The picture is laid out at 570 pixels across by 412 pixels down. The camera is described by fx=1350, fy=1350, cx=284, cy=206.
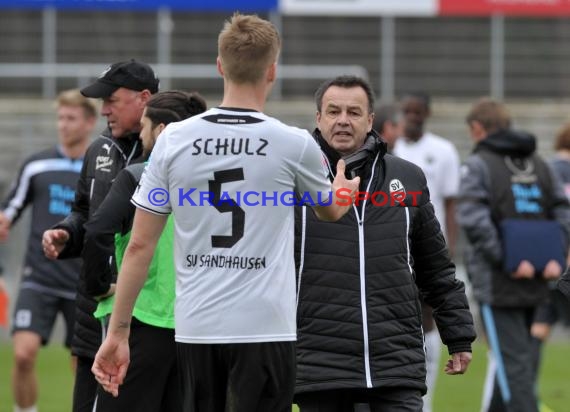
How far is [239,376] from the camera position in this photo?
464cm

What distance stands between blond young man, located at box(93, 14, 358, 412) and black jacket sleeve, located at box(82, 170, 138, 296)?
0.82m

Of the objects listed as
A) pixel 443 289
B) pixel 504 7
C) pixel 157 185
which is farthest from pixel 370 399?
pixel 504 7

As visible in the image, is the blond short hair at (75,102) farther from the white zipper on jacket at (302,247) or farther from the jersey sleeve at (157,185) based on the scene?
the jersey sleeve at (157,185)

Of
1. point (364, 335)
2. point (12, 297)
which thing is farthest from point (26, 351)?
point (12, 297)

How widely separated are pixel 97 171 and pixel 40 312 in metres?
3.48

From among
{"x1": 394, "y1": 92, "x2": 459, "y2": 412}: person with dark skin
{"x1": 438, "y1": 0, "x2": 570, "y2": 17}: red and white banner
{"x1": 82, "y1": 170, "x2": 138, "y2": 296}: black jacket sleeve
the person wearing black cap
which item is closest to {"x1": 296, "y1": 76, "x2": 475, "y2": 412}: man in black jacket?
{"x1": 82, "y1": 170, "x2": 138, "y2": 296}: black jacket sleeve

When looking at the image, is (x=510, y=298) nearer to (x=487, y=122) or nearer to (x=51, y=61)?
(x=487, y=122)

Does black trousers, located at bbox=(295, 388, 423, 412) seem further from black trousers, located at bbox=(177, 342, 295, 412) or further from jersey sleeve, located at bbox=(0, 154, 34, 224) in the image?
jersey sleeve, located at bbox=(0, 154, 34, 224)

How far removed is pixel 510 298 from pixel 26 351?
3.29 meters

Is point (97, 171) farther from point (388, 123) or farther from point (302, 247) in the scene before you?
point (388, 123)

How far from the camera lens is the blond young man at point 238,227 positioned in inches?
182

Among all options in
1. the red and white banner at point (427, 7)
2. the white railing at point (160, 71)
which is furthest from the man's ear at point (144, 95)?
the red and white banner at point (427, 7)

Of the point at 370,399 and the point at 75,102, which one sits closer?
the point at 370,399

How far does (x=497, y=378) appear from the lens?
901cm
